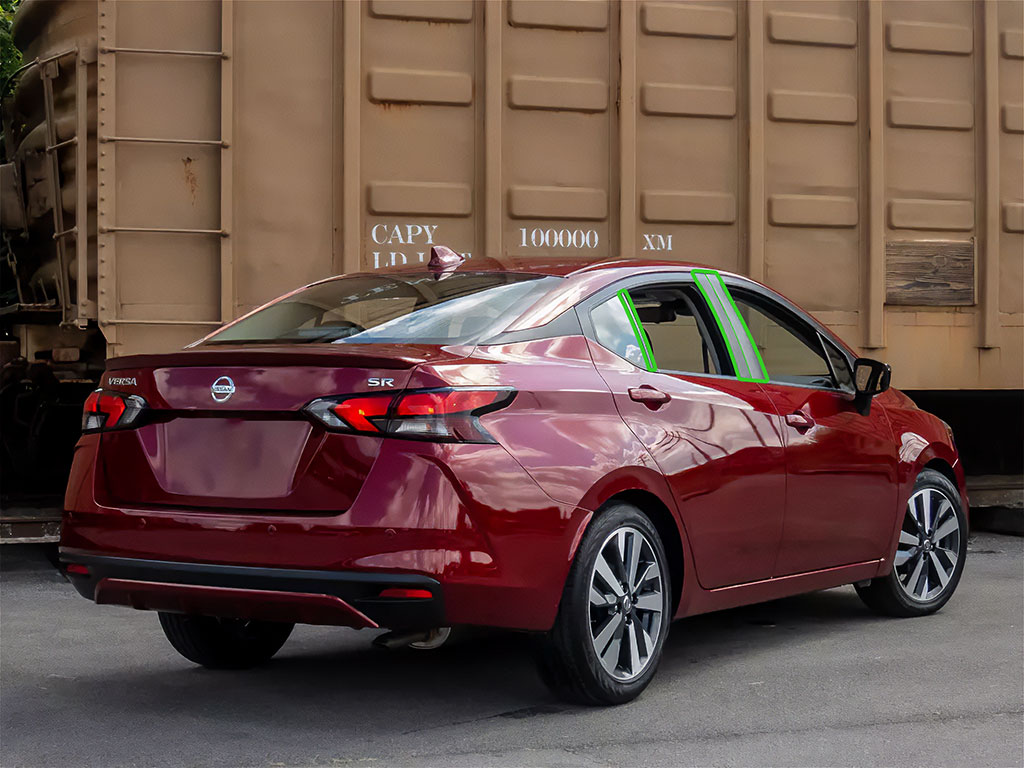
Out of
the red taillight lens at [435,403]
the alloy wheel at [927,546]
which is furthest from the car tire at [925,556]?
the red taillight lens at [435,403]

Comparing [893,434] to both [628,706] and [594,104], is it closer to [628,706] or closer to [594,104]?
[628,706]

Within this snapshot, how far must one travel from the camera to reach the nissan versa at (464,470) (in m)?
3.94

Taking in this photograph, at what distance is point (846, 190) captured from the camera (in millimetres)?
8641

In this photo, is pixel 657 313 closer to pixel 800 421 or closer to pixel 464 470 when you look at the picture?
pixel 800 421

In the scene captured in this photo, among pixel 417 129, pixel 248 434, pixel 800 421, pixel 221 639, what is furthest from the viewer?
pixel 417 129

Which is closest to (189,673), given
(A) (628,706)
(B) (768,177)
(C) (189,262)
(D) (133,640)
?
(D) (133,640)

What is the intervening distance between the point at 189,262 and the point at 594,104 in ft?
8.15

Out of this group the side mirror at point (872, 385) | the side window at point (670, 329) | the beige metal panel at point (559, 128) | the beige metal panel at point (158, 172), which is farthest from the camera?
the beige metal panel at point (559, 128)

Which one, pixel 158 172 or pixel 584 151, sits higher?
pixel 584 151

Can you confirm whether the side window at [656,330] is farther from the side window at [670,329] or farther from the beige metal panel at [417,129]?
the beige metal panel at [417,129]

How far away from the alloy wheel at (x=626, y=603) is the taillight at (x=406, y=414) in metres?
0.69

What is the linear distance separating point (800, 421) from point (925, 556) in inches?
50.5

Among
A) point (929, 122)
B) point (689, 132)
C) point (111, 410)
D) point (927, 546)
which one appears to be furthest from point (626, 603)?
point (929, 122)

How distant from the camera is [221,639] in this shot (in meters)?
5.07
